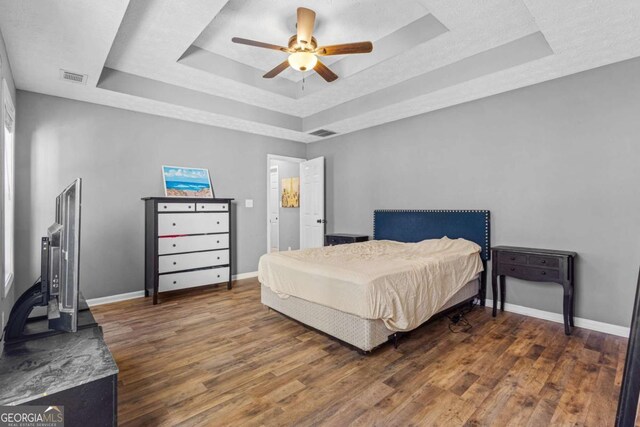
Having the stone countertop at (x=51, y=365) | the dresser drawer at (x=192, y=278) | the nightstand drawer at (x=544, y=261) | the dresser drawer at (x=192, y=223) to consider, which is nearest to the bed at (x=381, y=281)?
the nightstand drawer at (x=544, y=261)

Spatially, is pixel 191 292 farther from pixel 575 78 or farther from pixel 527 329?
pixel 575 78

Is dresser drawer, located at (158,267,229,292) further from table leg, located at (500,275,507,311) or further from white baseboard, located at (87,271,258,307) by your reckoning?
table leg, located at (500,275,507,311)

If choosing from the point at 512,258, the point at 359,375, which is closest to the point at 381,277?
the point at 359,375

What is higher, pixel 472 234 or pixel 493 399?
pixel 472 234

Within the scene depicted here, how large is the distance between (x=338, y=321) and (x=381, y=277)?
0.54 meters

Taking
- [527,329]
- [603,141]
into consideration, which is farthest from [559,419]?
[603,141]

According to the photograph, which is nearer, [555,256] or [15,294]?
[555,256]

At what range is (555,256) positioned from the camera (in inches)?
116

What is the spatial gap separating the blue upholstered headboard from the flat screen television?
12.4ft

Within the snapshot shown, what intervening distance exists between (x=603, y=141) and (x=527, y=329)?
1920mm

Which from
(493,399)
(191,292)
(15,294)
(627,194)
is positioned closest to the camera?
(493,399)

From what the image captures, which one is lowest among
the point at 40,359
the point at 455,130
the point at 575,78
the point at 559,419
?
the point at 559,419

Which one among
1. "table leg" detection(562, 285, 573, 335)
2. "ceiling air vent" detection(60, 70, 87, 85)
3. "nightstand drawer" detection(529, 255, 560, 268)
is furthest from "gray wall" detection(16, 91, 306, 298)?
"table leg" detection(562, 285, 573, 335)

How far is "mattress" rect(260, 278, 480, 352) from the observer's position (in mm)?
2424
